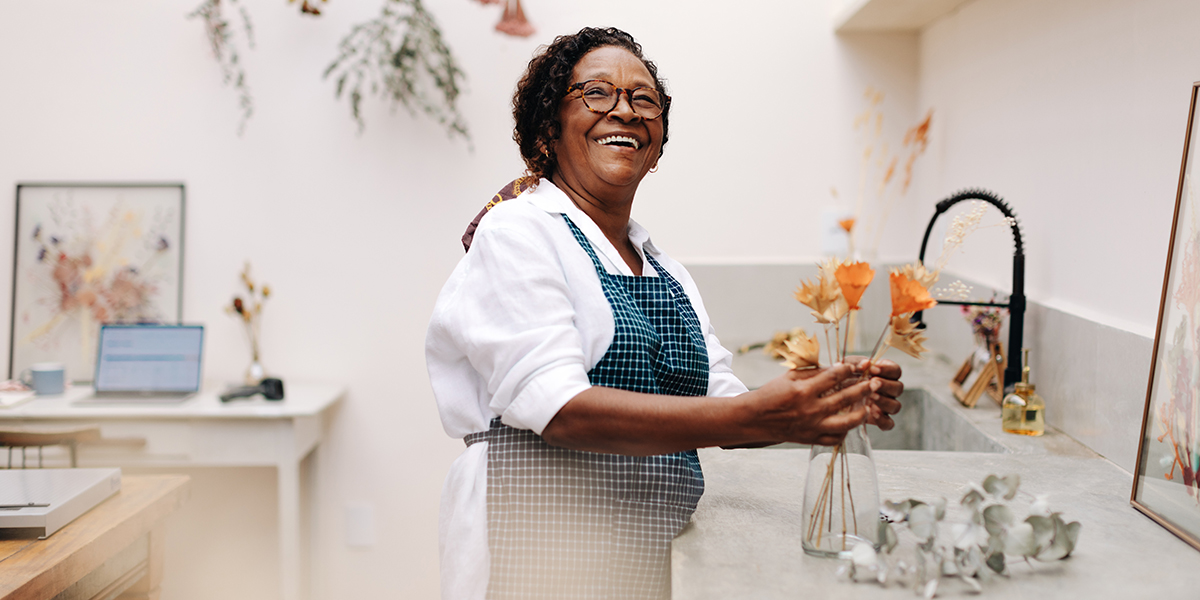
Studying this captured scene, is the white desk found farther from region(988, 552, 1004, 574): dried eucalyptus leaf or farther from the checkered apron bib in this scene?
region(988, 552, 1004, 574): dried eucalyptus leaf

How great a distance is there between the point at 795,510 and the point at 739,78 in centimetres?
173

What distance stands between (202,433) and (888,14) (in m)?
2.20

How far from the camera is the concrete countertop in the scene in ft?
2.54

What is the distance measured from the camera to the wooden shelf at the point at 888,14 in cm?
212

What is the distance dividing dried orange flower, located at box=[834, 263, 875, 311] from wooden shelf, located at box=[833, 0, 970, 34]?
157cm

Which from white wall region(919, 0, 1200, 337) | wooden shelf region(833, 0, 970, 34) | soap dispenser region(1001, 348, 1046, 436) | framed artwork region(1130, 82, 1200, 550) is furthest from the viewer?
wooden shelf region(833, 0, 970, 34)

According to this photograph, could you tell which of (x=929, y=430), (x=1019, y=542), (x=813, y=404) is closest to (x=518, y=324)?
(x=813, y=404)

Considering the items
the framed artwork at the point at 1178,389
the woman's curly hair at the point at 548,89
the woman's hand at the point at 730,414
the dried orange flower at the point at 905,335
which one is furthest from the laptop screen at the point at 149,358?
the framed artwork at the point at 1178,389

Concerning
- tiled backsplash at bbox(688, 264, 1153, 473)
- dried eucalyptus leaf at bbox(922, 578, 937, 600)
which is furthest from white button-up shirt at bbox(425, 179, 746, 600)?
tiled backsplash at bbox(688, 264, 1153, 473)

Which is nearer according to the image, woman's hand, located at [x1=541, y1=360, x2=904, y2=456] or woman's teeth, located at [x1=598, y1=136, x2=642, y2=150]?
woman's hand, located at [x1=541, y1=360, x2=904, y2=456]

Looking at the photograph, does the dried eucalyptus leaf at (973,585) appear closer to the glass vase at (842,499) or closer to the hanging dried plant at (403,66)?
the glass vase at (842,499)

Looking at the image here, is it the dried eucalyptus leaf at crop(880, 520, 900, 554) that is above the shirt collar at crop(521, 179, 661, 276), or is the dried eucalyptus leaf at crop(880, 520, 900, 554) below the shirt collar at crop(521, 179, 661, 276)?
below

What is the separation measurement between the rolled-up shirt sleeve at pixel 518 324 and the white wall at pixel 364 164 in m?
1.63

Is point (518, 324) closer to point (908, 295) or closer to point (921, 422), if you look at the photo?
point (908, 295)
